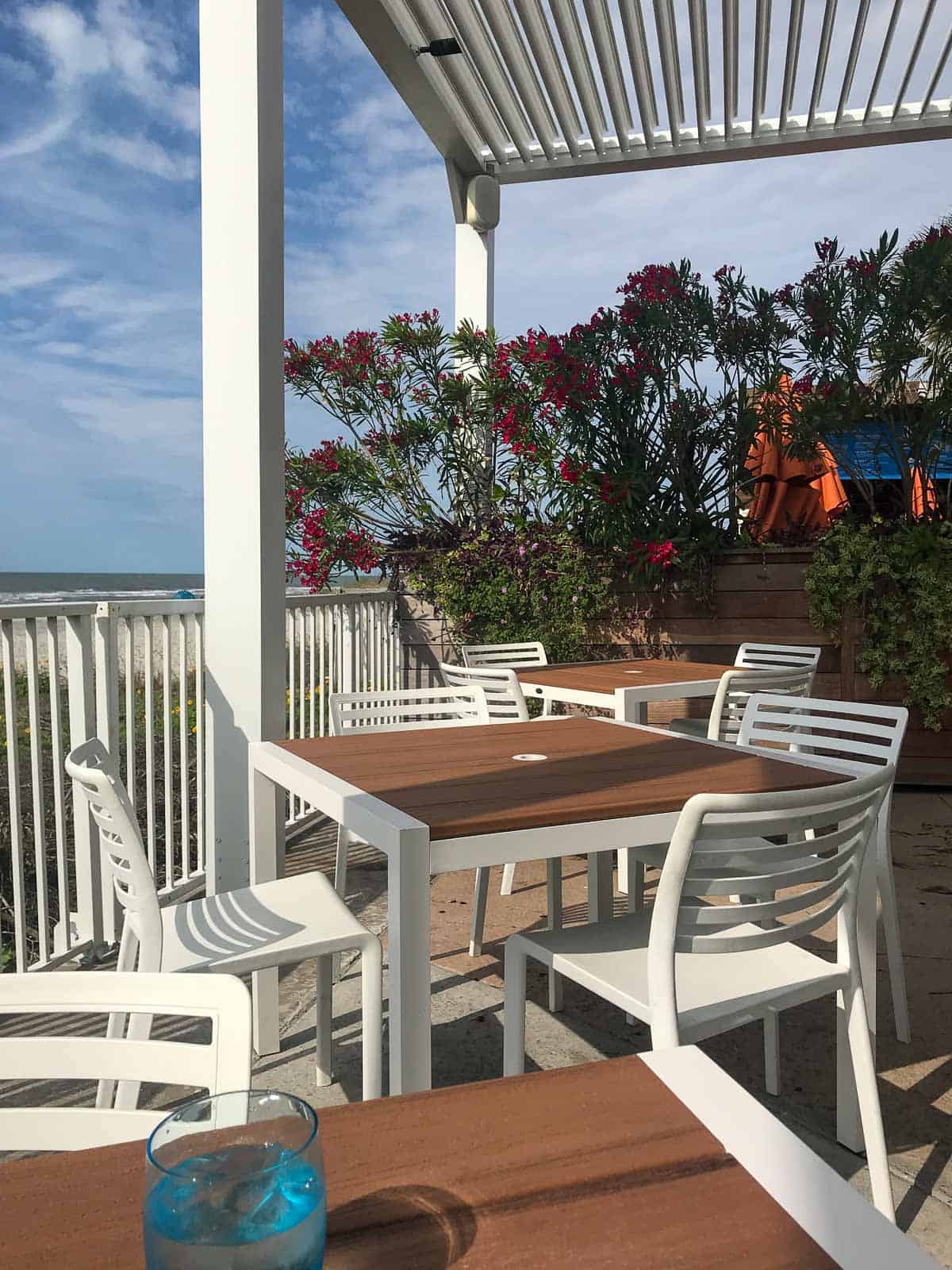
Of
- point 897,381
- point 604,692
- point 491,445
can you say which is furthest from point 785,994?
point 491,445

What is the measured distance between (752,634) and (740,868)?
4.46m

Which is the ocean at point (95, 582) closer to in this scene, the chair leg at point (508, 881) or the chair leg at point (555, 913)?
the chair leg at point (508, 881)

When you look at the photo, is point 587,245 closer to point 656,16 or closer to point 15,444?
point 656,16

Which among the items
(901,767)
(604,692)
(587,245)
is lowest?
(901,767)

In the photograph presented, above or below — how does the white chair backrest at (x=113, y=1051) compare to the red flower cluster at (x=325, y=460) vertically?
below

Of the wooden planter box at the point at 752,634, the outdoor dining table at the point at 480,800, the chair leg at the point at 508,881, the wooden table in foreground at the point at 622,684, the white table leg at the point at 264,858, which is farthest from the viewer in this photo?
the wooden planter box at the point at 752,634

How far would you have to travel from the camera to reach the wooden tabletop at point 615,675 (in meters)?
4.06

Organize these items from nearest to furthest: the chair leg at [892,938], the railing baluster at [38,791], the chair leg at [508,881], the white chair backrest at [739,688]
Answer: the chair leg at [892,938] < the railing baluster at [38,791] < the chair leg at [508,881] < the white chair backrest at [739,688]

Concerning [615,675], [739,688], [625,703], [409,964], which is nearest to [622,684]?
[625,703]

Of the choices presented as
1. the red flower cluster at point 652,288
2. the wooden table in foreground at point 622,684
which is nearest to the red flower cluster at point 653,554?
the wooden table in foreground at point 622,684

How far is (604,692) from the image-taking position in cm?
391

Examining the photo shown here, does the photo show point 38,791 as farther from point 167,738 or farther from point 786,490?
point 786,490

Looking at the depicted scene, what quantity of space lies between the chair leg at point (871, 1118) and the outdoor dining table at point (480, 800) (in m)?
0.08

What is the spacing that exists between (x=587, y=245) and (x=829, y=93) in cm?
1049
